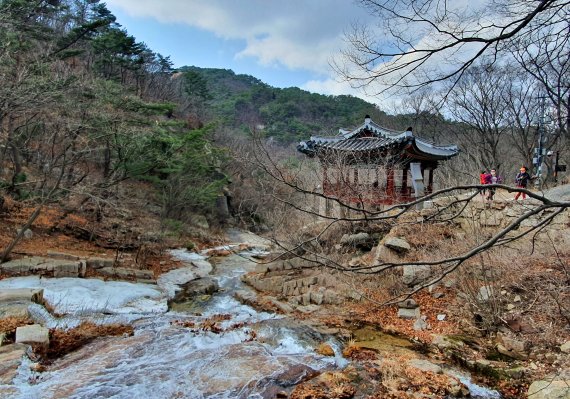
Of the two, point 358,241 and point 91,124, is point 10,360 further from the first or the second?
point 358,241

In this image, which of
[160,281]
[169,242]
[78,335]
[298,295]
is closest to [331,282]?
[298,295]

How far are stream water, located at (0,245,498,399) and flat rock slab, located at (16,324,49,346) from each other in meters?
0.49

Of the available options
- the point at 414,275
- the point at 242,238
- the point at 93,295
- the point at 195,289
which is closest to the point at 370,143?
the point at 414,275

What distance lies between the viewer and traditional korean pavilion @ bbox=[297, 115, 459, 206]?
12562 millimetres

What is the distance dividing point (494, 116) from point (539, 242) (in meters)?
11.5

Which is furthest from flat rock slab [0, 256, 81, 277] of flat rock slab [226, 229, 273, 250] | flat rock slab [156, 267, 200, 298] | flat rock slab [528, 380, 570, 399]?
flat rock slab [226, 229, 273, 250]

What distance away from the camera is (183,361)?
6.16m

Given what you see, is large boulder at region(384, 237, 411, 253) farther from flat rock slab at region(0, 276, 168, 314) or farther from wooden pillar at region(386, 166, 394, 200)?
flat rock slab at region(0, 276, 168, 314)

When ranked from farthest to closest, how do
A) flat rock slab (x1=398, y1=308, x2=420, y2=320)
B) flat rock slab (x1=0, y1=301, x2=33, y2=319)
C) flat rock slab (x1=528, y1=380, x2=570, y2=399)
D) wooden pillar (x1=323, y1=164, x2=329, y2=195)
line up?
wooden pillar (x1=323, y1=164, x2=329, y2=195)
flat rock slab (x1=398, y1=308, x2=420, y2=320)
flat rock slab (x1=0, y1=301, x2=33, y2=319)
flat rock slab (x1=528, y1=380, x2=570, y2=399)

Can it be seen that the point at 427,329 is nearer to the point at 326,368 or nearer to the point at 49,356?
the point at 326,368

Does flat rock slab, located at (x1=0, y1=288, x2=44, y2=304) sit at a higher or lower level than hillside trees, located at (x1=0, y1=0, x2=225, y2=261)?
lower

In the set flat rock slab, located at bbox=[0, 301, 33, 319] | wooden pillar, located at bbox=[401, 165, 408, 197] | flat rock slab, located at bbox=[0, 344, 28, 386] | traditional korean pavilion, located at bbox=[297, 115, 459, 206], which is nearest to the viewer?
flat rock slab, located at bbox=[0, 344, 28, 386]

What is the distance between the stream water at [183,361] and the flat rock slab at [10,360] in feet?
0.34

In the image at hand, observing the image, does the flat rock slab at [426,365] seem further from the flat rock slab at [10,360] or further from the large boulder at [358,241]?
the large boulder at [358,241]
